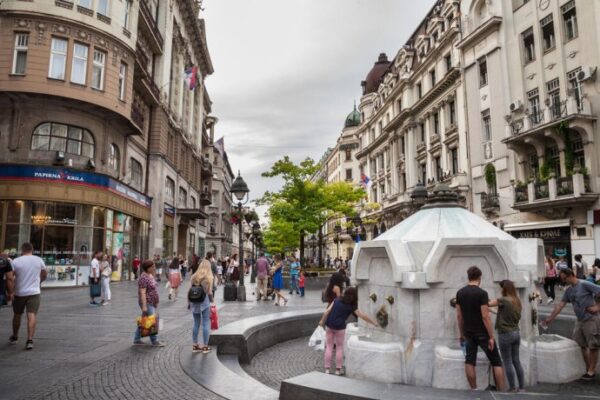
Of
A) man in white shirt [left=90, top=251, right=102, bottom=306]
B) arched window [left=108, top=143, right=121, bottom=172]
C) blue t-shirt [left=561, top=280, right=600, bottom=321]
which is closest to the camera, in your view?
blue t-shirt [left=561, top=280, right=600, bottom=321]

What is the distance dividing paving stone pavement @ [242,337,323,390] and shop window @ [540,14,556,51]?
2420 cm

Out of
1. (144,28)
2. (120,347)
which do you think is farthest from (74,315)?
(144,28)

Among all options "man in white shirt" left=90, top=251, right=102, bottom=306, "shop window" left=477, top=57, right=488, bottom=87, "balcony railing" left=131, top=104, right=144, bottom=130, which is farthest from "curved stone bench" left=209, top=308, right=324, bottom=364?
"shop window" left=477, top=57, right=488, bottom=87

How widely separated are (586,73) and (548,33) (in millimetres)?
4675

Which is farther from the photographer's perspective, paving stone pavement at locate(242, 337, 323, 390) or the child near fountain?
paving stone pavement at locate(242, 337, 323, 390)

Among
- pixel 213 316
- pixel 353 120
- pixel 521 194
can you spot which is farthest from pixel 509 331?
pixel 353 120

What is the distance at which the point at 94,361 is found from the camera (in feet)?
22.3

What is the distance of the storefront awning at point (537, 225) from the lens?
76.5 feet

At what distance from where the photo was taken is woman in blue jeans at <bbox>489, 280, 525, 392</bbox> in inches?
212

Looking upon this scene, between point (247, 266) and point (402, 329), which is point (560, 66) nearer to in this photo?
point (402, 329)

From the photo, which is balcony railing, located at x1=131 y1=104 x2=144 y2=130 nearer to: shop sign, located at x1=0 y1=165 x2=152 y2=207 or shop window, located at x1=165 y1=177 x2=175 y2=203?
shop sign, located at x1=0 y1=165 x2=152 y2=207

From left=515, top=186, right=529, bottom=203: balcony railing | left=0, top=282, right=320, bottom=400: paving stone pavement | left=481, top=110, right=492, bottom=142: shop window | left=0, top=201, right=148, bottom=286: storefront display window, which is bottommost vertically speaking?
left=0, top=282, right=320, bottom=400: paving stone pavement

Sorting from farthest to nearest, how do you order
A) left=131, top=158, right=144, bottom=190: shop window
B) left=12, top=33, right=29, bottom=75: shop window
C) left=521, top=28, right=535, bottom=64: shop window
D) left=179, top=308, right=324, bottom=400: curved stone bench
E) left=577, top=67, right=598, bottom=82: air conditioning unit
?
left=131, top=158, right=144, bottom=190: shop window, left=521, top=28, right=535, bottom=64: shop window, left=577, top=67, right=598, bottom=82: air conditioning unit, left=12, top=33, right=29, bottom=75: shop window, left=179, top=308, right=324, bottom=400: curved stone bench

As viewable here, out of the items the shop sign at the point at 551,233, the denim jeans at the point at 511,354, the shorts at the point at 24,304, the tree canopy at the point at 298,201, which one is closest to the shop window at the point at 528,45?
the shop sign at the point at 551,233
